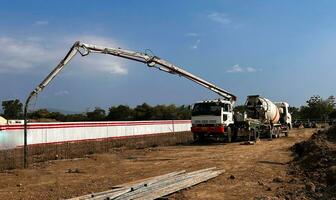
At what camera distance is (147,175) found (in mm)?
16641

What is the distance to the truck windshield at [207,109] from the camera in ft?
104

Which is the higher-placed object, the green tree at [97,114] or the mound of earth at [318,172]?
the green tree at [97,114]

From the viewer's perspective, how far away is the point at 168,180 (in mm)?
13406

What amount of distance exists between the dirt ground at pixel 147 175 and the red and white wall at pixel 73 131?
9201mm

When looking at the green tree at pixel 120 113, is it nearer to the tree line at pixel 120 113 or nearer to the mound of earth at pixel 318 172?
the tree line at pixel 120 113

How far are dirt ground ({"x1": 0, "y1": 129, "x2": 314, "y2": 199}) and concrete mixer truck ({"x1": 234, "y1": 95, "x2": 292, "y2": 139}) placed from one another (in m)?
8.67

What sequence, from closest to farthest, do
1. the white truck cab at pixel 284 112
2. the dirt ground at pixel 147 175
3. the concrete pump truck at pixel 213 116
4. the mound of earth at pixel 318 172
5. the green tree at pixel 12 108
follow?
the mound of earth at pixel 318 172, the dirt ground at pixel 147 175, the concrete pump truck at pixel 213 116, the white truck cab at pixel 284 112, the green tree at pixel 12 108

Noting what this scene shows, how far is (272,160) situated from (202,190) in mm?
8329

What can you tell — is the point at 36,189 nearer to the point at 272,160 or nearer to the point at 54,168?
the point at 54,168

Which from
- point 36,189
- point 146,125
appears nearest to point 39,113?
point 146,125

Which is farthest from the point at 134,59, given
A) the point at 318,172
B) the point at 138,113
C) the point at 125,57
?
the point at 138,113

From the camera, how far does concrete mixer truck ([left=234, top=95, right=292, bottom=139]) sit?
33531mm

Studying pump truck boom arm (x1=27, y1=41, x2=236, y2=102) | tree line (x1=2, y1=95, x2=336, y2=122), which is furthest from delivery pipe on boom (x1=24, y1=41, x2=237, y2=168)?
tree line (x1=2, y1=95, x2=336, y2=122)

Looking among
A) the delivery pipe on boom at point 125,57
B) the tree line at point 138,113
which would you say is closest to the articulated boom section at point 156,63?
the delivery pipe on boom at point 125,57
